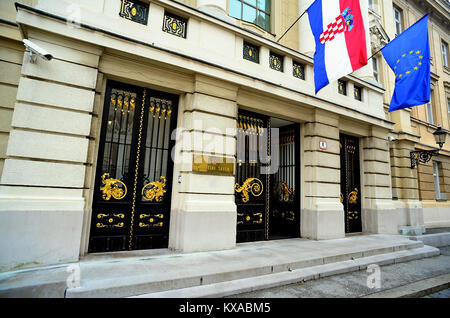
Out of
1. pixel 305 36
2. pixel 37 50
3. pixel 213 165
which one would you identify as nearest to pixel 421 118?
pixel 305 36

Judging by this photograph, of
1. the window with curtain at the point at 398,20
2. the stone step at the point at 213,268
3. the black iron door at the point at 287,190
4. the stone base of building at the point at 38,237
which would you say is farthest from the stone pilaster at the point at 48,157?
the window with curtain at the point at 398,20

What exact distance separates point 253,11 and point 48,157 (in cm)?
801

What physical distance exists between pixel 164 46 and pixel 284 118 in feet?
14.4

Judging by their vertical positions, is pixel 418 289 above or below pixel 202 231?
below

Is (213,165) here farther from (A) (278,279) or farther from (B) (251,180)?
(A) (278,279)

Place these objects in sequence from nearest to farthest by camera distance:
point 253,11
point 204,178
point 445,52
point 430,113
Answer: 1. point 204,178
2. point 253,11
3. point 430,113
4. point 445,52

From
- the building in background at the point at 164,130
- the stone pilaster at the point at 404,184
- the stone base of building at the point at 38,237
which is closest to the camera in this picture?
the stone base of building at the point at 38,237

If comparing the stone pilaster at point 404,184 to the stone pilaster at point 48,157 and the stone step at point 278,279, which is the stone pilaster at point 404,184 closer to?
the stone step at point 278,279

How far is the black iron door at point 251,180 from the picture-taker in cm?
710

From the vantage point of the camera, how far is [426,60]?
741 cm

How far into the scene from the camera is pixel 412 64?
7.61 meters

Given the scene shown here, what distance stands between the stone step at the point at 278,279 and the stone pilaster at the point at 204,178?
1661 millimetres

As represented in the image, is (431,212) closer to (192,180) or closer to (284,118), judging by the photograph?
(284,118)

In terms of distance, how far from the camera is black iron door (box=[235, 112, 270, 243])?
23.3ft
